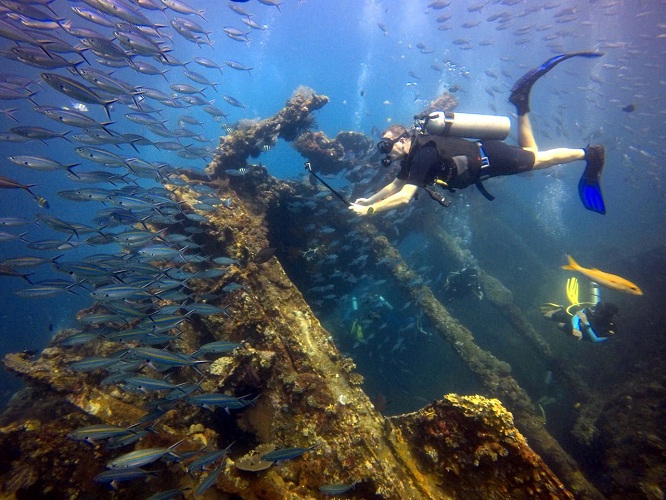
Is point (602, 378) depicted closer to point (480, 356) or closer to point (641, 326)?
point (641, 326)

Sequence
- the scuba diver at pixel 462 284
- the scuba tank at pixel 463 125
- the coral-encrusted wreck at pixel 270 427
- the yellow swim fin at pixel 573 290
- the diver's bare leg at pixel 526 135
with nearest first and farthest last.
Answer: the coral-encrusted wreck at pixel 270 427 < the scuba tank at pixel 463 125 < the diver's bare leg at pixel 526 135 < the yellow swim fin at pixel 573 290 < the scuba diver at pixel 462 284

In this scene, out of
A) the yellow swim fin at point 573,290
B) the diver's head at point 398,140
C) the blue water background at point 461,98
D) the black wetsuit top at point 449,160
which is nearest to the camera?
the black wetsuit top at point 449,160

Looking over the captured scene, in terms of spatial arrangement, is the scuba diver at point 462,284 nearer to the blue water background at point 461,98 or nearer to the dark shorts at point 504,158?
the blue water background at point 461,98

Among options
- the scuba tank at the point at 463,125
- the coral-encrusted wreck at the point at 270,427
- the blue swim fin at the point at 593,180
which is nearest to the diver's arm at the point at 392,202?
the scuba tank at the point at 463,125

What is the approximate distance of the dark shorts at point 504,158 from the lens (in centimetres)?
514

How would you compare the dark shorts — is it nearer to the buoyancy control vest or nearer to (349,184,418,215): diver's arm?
the buoyancy control vest

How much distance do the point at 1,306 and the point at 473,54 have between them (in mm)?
94848

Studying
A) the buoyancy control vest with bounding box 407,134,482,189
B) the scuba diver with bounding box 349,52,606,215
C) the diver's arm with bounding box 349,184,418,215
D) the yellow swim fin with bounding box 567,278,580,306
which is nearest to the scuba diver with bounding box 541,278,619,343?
the yellow swim fin with bounding box 567,278,580,306

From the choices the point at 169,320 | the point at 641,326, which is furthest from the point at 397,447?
the point at 641,326

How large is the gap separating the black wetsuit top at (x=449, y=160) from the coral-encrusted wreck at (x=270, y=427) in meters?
3.15

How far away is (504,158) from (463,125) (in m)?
0.96

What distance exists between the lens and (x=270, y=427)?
13.2 ft

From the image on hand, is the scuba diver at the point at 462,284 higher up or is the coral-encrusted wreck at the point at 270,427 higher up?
the coral-encrusted wreck at the point at 270,427

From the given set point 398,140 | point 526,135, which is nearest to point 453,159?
point 398,140
